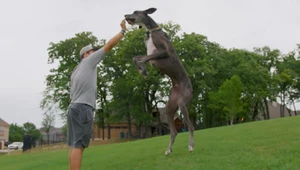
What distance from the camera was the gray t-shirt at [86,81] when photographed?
4.51m

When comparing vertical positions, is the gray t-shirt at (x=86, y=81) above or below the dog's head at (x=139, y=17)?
below

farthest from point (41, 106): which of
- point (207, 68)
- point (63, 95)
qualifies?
point (207, 68)

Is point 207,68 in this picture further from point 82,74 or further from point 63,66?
point 82,74

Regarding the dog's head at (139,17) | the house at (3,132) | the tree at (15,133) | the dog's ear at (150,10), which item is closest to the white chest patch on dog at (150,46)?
the dog's head at (139,17)

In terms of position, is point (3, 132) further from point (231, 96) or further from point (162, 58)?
point (162, 58)

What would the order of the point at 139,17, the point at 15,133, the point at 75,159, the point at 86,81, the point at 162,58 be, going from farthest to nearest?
the point at 15,133, the point at 162,58, the point at 139,17, the point at 86,81, the point at 75,159

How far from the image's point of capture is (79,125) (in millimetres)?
4359

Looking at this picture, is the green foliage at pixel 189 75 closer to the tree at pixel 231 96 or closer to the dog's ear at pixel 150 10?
the tree at pixel 231 96

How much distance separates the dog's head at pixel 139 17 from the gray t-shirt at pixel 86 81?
1.57 meters

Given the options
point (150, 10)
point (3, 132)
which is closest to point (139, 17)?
point (150, 10)

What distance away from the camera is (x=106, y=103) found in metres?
43.9

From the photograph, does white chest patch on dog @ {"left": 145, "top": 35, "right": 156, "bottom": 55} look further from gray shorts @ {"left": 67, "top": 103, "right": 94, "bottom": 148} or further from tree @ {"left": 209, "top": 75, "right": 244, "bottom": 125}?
tree @ {"left": 209, "top": 75, "right": 244, "bottom": 125}

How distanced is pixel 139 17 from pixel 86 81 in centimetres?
217

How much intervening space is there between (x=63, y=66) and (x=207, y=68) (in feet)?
62.4
